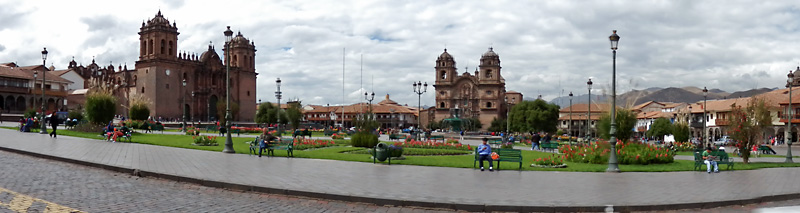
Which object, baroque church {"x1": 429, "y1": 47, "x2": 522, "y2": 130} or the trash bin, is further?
baroque church {"x1": 429, "y1": 47, "x2": 522, "y2": 130}

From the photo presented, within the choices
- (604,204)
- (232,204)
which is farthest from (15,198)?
(604,204)

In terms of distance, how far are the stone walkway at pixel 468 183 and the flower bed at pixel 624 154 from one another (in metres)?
2.50

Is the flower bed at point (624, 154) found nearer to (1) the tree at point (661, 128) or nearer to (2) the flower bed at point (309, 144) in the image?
(2) the flower bed at point (309, 144)

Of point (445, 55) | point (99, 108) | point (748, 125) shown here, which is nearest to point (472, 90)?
point (445, 55)

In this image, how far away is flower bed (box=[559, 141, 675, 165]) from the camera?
17.3 m

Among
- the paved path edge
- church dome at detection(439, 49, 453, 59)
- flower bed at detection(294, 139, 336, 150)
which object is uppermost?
church dome at detection(439, 49, 453, 59)

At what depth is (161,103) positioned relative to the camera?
2859 inches

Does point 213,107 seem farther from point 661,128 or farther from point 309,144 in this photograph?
point 309,144

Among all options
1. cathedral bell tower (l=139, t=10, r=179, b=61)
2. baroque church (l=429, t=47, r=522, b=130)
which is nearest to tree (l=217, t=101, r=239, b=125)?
cathedral bell tower (l=139, t=10, r=179, b=61)

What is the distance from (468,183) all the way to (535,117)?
230ft

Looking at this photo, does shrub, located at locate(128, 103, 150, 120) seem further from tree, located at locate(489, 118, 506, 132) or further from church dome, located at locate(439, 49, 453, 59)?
church dome, located at locate(439, 49, 453, 59)

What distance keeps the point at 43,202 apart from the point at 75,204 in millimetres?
504

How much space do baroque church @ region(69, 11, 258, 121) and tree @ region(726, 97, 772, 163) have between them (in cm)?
6111

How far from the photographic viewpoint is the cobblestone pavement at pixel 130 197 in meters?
8.16
